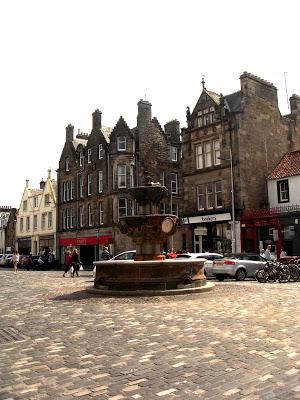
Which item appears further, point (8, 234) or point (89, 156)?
point (8, 234)

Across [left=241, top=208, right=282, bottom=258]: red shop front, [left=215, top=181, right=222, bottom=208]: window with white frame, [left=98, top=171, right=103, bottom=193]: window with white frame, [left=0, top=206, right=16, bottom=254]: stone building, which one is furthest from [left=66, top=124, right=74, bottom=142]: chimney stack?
[left=241, top=208, right=282, bottom=258]: red shop front

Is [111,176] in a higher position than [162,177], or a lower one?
lower

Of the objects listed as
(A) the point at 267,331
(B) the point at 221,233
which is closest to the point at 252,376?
(A) the point at 267,331

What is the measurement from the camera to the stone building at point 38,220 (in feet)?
186

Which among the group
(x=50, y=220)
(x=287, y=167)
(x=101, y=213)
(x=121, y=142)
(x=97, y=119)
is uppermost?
(x=97, y=119)

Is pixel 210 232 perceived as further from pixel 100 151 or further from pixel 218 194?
pixel 100 151

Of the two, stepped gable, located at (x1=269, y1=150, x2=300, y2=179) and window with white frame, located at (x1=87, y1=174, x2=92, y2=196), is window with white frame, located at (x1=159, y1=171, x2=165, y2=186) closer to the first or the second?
window with white frame, located at (x1=87, y1=174, x2=92, y2=196)

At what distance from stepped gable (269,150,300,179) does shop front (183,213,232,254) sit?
519cm

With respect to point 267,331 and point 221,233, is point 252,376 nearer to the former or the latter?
point 267,331

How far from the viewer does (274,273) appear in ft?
67.1

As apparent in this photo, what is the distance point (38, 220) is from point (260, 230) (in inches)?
1409

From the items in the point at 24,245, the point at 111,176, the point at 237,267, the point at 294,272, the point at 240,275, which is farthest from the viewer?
the point at 24,245

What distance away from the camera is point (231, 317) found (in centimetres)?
955

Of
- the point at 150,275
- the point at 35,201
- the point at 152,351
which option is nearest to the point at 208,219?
the point at 150,275
